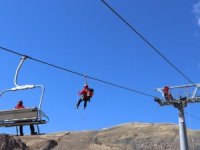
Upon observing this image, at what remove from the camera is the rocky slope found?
221 feet

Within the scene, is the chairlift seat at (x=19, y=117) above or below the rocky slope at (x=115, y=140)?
below

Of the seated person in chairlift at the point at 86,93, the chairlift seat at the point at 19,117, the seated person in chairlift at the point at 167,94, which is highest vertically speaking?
the seated person in chairlift at the point at 167,94

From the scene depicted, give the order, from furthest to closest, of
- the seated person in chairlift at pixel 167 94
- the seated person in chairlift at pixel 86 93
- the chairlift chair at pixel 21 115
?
the seated person in chairlift at pixel 167 94 → the seated person in chairlift at pixel 86 93 → the chairlift chair at pixel 21 115

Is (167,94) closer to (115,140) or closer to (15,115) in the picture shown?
(15,115)

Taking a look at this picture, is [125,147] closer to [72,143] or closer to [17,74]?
[72,143]

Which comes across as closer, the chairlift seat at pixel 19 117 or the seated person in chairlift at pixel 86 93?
the chairlift seat at pixel 19 117

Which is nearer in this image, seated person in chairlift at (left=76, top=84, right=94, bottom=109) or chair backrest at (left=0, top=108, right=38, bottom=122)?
chair backrest at (left=0, top=108, right=38, bottom=122)

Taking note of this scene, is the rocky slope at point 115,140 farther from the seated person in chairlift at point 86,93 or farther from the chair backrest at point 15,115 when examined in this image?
the seated person in chairlift at point 86,93

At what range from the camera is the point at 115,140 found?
71188mm

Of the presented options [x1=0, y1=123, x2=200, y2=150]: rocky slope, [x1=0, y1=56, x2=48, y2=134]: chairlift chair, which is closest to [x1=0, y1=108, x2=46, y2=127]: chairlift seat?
[x1=0, y1=56, x2=48, y2=134]: chairlift chair

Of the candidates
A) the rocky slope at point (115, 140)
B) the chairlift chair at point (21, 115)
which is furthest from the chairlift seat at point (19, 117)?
the rocky slope at point (115, 140)

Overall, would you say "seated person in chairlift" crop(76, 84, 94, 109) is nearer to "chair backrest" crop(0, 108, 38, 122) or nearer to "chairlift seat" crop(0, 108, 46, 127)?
"chairlift seat" crop(0, 108, 46, 127)

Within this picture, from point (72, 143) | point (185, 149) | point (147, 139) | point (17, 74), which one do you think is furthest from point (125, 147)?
point (17, 74)

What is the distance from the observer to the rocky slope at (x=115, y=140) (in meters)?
67.4
